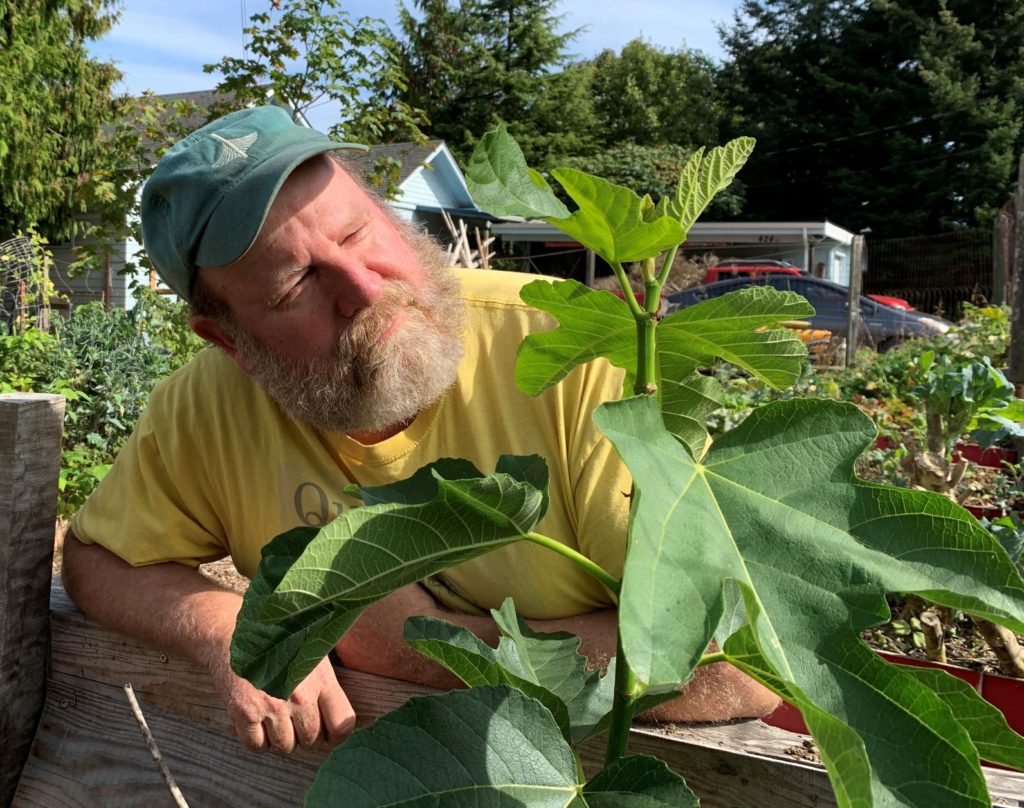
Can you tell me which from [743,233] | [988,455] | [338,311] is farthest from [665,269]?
[743,233]

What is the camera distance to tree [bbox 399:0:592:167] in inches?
1344

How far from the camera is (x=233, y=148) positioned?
65.5 inches

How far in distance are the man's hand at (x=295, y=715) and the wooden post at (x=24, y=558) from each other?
53cm

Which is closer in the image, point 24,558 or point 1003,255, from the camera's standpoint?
point 24,558

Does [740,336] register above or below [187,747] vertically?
above

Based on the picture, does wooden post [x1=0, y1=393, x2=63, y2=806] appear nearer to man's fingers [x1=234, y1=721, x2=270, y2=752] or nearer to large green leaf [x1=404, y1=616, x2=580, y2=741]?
man's fingers [x1=234, y1=721, x2=270, y2=752]

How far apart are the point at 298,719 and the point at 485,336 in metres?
0.78

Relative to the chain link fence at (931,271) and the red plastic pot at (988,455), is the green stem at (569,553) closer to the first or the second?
the red plastic pot at (988,455)

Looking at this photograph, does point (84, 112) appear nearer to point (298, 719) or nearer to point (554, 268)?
point (554, 268)

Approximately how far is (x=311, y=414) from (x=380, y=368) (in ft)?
0.58

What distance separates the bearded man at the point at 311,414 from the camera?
158cm

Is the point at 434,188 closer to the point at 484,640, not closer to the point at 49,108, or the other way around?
the point at 49,108

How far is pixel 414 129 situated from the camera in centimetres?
753

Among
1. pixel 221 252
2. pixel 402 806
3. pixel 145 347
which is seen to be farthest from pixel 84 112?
pixel 402 806
